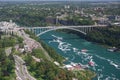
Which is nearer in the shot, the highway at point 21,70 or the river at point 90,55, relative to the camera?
the highway at point 21,70

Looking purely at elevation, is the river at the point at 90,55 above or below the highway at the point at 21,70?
below

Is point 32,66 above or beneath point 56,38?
above

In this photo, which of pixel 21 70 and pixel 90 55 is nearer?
pixel 21 70

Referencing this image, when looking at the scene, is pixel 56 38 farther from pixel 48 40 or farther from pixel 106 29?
pixel 106 29

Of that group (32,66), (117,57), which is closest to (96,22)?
(117,57)

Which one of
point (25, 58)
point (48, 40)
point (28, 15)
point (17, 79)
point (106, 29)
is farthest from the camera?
point (28, 15)
